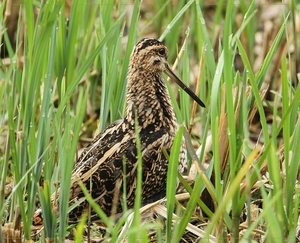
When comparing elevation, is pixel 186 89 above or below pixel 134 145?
above

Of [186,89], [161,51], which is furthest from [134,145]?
[161,51]

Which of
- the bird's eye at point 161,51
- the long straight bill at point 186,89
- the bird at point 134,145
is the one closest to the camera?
the bird at point 134,145

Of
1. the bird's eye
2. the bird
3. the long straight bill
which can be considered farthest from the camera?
the bird's eye

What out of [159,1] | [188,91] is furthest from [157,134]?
[159,1]

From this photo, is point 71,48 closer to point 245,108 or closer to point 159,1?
point 245,108

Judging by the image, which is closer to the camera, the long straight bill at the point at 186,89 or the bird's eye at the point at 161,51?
the long straight bill at the point at 186,89

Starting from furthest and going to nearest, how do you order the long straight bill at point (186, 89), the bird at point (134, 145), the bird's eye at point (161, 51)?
the bird's eye at point (161, 51) → the long straight bill at point (186, 89) → the bird at point (134, 145)

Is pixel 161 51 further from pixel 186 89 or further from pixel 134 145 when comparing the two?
pixel 134 145

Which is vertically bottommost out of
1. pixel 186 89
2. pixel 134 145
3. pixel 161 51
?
pixel 134 145
